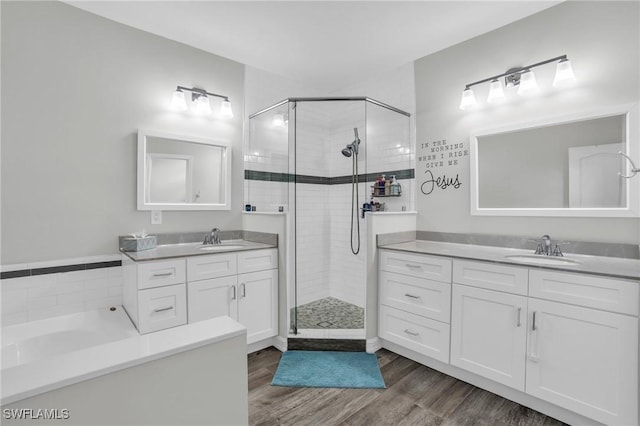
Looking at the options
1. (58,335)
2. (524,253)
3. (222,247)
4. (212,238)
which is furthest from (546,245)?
(58,335)

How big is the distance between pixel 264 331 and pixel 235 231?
106 cm

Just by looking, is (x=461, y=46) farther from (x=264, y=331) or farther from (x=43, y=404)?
(x=43, y=404)

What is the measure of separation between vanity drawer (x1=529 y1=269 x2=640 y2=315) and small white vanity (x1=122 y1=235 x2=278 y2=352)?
200cm

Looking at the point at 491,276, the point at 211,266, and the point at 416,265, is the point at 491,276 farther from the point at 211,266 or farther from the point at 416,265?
the point at 211,266

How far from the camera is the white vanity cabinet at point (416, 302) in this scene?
2314 mm

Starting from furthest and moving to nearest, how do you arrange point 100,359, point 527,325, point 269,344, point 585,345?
1. point 269,344
2. point 527,325
3. point 585,345
4. point 100,359

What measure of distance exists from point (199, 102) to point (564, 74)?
9.75ft

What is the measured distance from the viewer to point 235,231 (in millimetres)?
3232

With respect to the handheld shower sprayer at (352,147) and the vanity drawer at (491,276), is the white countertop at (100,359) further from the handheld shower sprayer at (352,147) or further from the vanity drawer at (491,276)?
the handheld shower sprayer at (352,147)

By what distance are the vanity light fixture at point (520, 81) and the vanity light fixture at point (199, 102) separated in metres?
2.22

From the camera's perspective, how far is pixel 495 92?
256 centimetres

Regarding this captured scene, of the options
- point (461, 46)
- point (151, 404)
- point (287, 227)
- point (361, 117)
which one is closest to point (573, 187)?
point (461, 46)

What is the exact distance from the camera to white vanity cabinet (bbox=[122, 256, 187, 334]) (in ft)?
6.98

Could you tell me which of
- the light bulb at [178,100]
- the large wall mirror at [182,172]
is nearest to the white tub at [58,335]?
the large wall mirror at [182,172]
